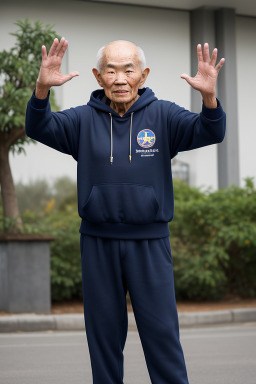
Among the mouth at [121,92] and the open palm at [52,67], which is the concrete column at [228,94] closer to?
the mouth at [121,92]

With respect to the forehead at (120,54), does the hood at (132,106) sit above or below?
below

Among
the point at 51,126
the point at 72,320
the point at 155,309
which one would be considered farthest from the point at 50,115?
the point at 72,320

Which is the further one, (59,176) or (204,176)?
(204,176)

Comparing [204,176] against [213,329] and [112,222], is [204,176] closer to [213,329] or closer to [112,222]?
[213,329]

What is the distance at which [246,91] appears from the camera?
18969 mm

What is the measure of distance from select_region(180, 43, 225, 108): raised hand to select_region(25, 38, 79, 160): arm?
0.55 m

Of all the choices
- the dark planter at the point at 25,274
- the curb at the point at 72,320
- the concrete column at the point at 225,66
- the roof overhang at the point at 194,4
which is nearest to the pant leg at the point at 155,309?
the curb at the point at 72,320

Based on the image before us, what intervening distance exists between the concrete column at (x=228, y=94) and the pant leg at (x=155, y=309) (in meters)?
14.9

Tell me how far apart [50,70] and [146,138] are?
1.69 feet

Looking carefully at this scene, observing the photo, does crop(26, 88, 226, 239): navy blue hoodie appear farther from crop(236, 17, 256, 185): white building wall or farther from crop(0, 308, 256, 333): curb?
crop(236, 17, 256, 185): white building wall

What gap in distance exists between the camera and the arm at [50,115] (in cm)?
326

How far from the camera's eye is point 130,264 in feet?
10.7

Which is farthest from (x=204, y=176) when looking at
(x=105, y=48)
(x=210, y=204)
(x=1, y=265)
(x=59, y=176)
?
(x=105, y=48)

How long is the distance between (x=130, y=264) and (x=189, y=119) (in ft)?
2.24
